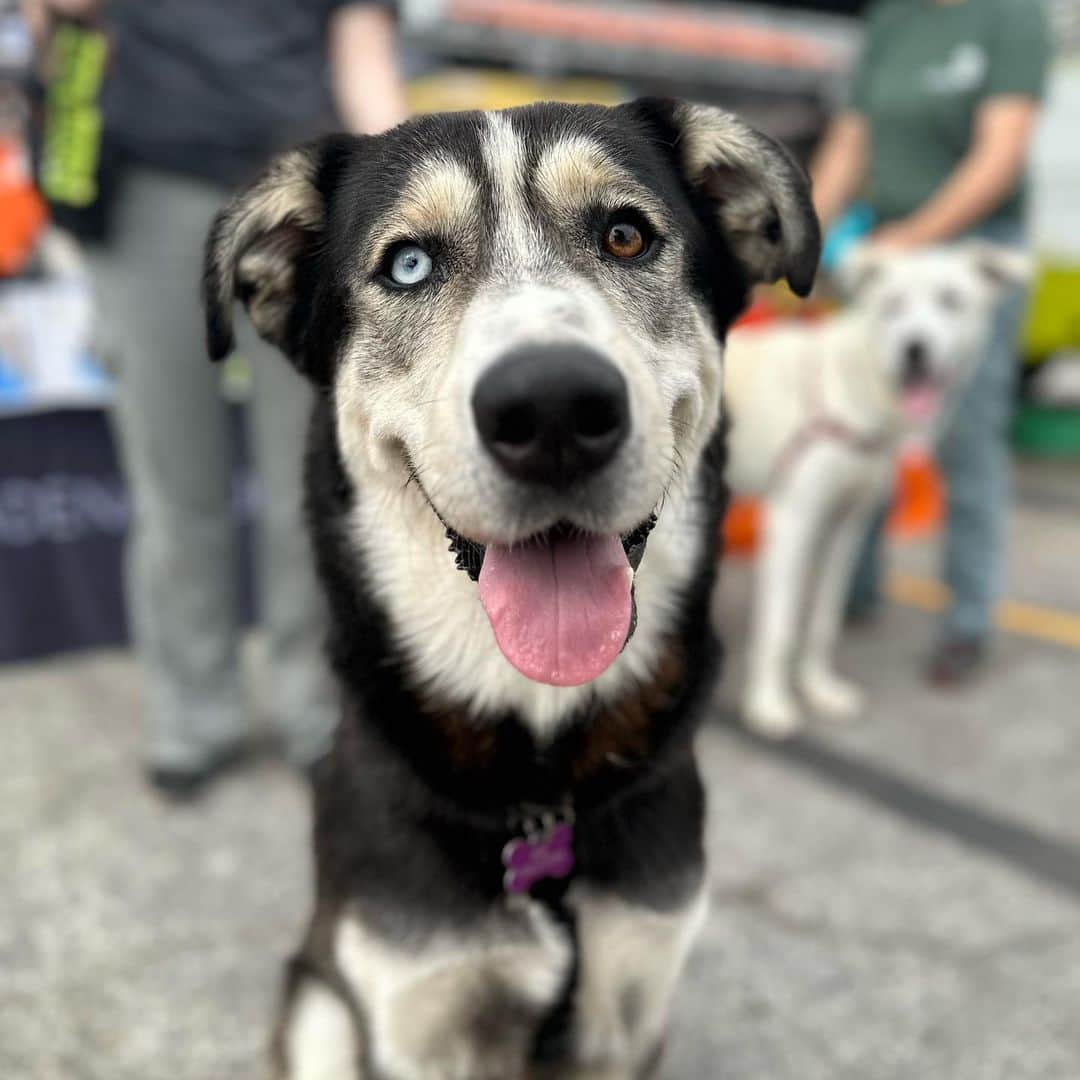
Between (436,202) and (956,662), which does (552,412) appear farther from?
(956,662)

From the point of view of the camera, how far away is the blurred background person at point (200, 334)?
2.35m

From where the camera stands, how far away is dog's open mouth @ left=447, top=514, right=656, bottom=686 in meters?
1.20

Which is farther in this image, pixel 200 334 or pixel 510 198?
pixel 200 334

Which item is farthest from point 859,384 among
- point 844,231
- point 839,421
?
point 844,231

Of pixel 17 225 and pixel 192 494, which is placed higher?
pixel 17 225

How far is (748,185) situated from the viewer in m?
1.48

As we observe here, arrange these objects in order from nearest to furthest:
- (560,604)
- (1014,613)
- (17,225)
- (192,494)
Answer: (560,604), (192,494), (17,225), (1014,613)

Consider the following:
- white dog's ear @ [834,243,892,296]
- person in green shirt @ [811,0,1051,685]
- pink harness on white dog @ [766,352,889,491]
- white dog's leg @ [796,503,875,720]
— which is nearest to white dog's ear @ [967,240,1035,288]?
person in green shirt @ [811,0,1051,685]

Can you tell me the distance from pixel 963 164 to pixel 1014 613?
184 centimetres

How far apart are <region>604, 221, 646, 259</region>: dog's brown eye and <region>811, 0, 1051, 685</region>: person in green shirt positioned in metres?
2.32

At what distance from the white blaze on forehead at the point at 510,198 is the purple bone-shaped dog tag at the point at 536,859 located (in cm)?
74

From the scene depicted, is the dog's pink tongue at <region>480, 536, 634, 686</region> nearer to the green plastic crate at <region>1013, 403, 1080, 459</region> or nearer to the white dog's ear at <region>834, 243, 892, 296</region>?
the white dog's ear at <region>834, 243, 892, 296</region>

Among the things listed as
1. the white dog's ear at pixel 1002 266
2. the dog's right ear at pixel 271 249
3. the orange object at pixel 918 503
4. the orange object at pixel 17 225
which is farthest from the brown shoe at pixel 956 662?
the orange object at pixel 17 225

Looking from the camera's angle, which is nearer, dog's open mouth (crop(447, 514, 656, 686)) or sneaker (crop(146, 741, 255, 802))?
dog's open mouth (crop(447, 514, 656, 686))
